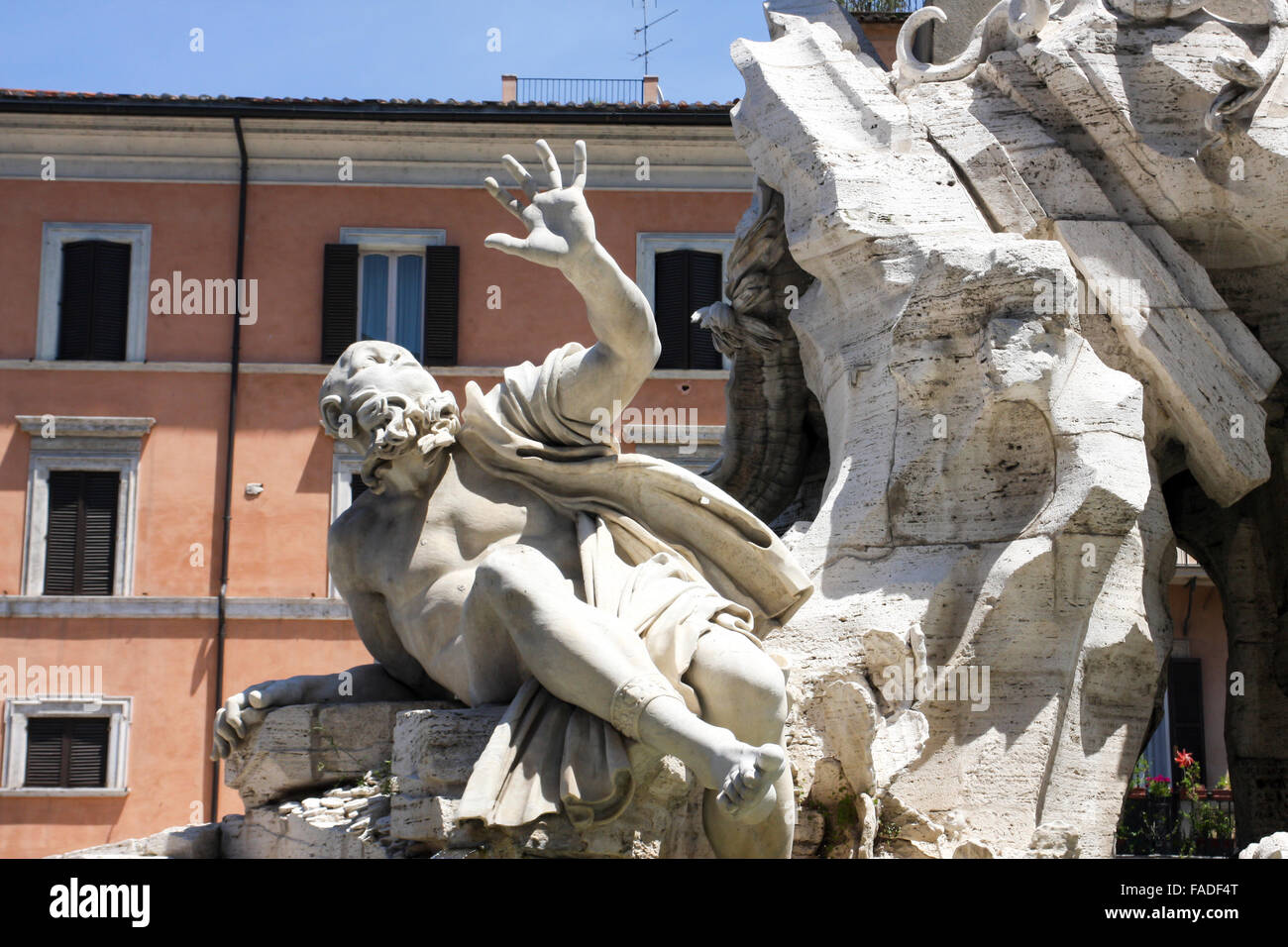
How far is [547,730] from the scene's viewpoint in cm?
500

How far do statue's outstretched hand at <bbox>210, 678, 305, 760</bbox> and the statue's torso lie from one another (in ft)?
1.28

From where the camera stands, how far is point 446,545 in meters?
5.63

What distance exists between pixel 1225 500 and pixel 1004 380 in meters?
1.20

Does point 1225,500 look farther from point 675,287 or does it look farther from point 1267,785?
point 675,287

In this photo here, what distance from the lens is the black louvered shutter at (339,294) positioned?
22.2m

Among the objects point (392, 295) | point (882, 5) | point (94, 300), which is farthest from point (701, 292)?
point (94, 300)

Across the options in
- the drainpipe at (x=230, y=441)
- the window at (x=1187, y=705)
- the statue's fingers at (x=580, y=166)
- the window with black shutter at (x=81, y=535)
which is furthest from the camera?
the window with black shutter at (x=81, y=535)

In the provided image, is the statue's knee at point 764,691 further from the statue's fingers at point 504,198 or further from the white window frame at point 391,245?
the white window frame at point 391,245

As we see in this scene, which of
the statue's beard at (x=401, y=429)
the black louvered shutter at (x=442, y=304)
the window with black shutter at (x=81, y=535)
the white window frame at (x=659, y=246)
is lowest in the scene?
the statue's beard at (x=401, y=429)

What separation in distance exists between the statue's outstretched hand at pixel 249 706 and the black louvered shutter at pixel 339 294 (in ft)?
54.6

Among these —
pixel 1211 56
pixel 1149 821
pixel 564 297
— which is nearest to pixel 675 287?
pixel 564 297

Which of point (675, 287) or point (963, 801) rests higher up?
point (675, 287)

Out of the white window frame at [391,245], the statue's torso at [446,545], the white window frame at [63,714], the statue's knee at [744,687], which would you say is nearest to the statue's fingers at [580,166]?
the statue's torso at [446,545]

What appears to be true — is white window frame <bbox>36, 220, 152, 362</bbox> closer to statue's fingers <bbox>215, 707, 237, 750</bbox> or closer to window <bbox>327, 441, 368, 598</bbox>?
window <bbox>327, 441, 368, 598</bbox>
